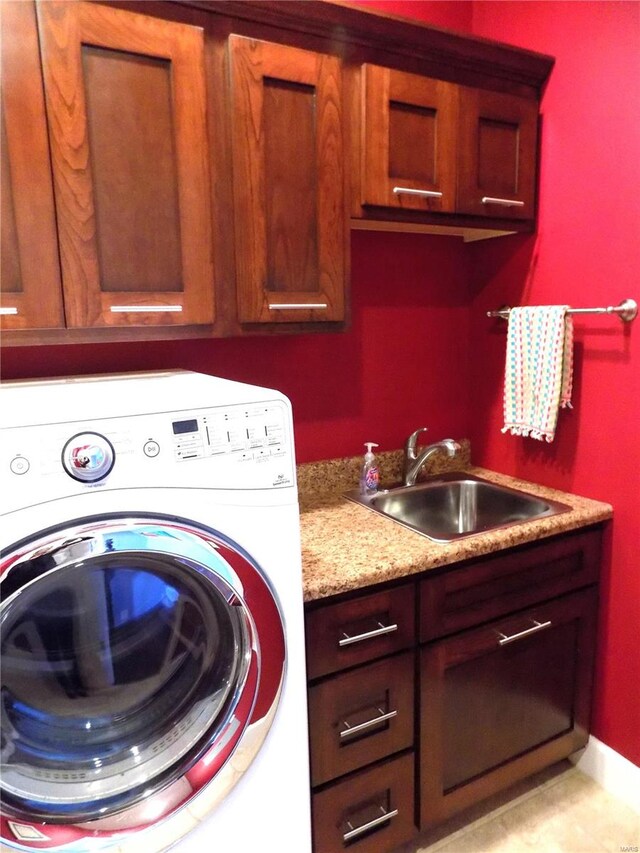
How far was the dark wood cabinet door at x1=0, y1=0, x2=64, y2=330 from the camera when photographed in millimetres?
1065

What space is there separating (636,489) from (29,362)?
170cm

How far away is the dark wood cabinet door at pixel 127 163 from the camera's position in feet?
3.67

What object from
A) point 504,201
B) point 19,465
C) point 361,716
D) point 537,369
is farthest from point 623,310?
point 19,465

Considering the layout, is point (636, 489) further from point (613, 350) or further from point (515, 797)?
point (515, 797)

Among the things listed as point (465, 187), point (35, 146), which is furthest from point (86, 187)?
point (465, 187)

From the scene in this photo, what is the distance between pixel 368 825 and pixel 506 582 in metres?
0.69

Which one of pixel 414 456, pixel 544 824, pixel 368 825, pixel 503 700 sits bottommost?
pixel 544 824

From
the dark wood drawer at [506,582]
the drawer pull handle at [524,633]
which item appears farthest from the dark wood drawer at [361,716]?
the drawer pull handle at [524,633]

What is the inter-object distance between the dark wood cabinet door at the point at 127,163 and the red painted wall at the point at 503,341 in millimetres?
350

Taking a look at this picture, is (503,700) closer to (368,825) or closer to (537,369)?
(368,825)

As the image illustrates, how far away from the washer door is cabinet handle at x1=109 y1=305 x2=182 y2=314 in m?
0.54

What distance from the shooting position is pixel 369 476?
71.9 inches

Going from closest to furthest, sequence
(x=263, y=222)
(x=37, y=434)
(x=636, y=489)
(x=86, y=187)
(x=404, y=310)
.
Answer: (x=37, y=434)
(x=86, y=187)
(x=263, y=222)
(x=636, y=489)
(x=404, y=310)

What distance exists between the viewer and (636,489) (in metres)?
1.55
